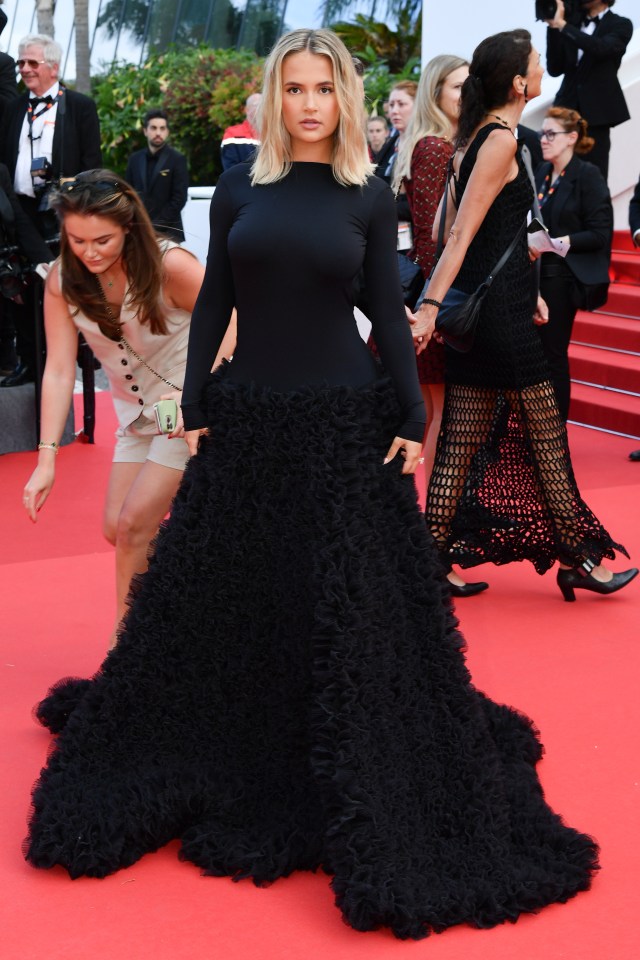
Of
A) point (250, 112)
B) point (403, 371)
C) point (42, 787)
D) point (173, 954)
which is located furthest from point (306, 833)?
point (250, 112)

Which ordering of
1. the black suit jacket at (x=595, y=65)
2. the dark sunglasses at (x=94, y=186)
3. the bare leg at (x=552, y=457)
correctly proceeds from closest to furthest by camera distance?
the dark sunglasses at (x=94, y=186) → the bare leg at (x=552, y=457) → the black suit jacket at (x=595, y=65)

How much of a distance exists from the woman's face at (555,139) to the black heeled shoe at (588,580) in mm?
3018

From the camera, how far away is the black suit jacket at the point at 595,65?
31.6 ft

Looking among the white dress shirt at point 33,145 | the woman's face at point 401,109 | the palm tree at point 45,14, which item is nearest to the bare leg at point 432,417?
the woman's face at point 401,109

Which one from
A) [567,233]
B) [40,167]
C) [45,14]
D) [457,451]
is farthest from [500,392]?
[45,14]

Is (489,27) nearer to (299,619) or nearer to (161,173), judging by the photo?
(161,173)

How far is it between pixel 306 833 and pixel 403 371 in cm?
112

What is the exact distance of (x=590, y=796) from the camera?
3.23m

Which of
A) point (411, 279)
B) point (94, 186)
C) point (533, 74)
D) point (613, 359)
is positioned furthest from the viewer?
point (613, 359)

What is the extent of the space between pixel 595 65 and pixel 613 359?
2470 mm

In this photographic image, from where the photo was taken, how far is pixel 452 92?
519cm

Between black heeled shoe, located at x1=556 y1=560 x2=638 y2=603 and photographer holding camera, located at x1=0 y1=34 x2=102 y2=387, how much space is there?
4309 millimetres

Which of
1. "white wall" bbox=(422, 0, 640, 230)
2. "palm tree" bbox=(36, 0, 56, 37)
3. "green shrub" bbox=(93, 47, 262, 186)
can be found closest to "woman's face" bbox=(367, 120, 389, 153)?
"white wall" bbox=(422, 0, 640, 230)

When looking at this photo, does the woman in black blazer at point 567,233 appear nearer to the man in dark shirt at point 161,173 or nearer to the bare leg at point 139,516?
the bare leg at point 139,516
